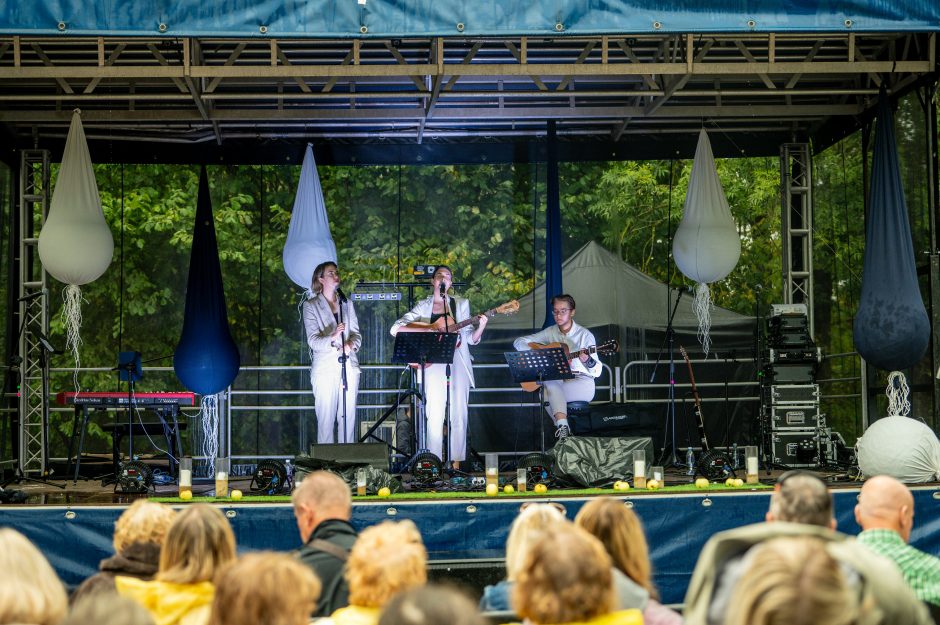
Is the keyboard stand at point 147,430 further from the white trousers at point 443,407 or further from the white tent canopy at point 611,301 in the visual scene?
the white tent canopy at point 611,301

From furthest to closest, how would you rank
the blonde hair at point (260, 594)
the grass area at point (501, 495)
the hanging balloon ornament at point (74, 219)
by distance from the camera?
the hanging balloon ornament at point (74, 219), the grass area at point (501, 495), the blonde hair at point (260, 594)

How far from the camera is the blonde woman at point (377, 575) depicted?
2848 mm

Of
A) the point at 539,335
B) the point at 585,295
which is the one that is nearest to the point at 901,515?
the point at 539,335

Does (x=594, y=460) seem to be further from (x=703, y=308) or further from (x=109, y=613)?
(x=109, y=613)

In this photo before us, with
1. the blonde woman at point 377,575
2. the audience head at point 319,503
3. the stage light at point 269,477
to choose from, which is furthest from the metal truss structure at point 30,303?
the blonde woman at point 377,575

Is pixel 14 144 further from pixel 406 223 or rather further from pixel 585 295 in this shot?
pixel 585 295

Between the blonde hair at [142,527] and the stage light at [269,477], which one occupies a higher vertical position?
the blonde hair at [142,527]

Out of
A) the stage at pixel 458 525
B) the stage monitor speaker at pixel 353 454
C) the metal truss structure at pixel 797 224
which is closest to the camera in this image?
the stage at pixel 458 525

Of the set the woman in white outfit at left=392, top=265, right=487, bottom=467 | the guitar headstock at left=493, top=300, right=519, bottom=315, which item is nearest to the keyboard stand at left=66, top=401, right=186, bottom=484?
the woman in white outfit at left=392, top=265, right=487, bottom=467

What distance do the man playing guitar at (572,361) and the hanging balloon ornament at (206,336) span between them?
2.62 meters

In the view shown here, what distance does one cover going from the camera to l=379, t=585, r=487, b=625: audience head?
1787 mm

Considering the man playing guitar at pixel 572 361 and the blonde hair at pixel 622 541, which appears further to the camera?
the man playing guitar at pixel 572 361

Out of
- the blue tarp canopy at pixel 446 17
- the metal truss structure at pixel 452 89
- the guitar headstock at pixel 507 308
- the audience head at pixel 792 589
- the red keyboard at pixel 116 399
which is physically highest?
the metal truss structure at pixel 452 89

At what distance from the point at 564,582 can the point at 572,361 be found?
7.17 meters
